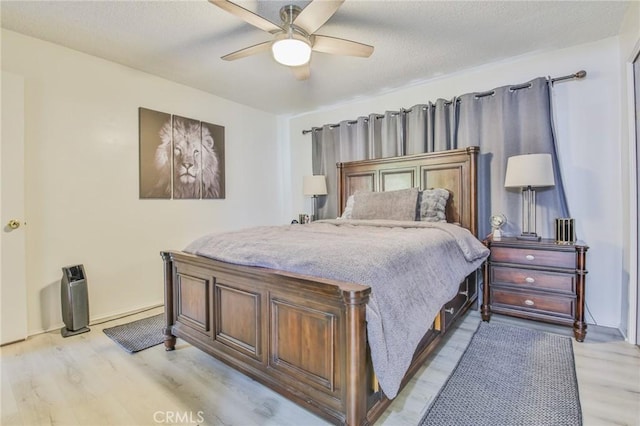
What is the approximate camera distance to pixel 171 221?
11.7ft

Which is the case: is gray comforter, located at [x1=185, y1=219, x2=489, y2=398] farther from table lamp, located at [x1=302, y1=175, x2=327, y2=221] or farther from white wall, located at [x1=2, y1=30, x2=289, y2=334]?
table lamp, located at [x1=302, y1=175, x2=327, y2=221]

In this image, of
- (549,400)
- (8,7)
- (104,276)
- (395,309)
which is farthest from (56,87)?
(549,400)

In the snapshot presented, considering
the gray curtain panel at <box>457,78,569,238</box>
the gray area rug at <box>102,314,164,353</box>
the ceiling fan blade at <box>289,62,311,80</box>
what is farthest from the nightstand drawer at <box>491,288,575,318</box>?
the gray area rug at <box>102,314,164,353</box>

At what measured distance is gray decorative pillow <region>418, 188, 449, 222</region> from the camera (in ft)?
10.1

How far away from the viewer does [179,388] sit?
1.81 metres

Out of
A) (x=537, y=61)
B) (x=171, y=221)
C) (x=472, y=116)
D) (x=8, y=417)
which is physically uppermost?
(x=537, y=61)

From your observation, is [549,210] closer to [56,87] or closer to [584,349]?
[584,349]

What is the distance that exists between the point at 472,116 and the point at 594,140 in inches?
41.0

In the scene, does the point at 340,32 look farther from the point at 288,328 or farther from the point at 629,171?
the point at 629,171

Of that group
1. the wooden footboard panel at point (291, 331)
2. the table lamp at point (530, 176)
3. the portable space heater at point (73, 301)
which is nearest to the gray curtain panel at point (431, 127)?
the table lamp at point (530, 176)

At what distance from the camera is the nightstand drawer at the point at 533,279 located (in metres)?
2.40

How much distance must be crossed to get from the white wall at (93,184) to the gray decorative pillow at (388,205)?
2.00 m

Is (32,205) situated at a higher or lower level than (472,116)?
lower

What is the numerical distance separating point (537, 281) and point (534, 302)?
0.59ft
